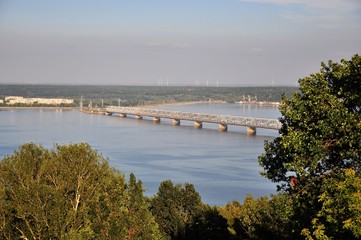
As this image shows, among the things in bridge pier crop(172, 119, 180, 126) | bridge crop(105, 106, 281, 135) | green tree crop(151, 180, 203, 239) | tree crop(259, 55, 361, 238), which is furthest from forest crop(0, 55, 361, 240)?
bridge pier crop(172, 119, 180, 126)

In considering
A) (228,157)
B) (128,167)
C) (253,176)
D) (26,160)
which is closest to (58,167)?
(26,160)

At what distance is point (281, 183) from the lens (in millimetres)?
6016

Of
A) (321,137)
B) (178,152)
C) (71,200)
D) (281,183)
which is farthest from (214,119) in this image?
(321,137)

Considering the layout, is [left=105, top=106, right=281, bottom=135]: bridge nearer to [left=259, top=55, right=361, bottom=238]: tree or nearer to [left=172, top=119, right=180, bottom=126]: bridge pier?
[left=172, top=119, right=180, bottom=126]: bridge pier

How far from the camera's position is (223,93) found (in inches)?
3930

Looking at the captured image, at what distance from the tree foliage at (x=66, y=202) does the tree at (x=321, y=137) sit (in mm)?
1319

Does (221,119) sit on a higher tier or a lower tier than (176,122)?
higher

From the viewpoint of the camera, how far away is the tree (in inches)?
201

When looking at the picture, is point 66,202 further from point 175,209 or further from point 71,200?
point 175,209

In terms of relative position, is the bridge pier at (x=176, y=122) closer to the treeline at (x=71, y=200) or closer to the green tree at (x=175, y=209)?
the green tree at (x=175, y=209)

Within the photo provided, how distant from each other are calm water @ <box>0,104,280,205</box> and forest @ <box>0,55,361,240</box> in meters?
9.19

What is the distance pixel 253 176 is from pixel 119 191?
14574mm

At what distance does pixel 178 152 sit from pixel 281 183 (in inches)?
841

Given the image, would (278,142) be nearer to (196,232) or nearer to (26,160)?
(26,160)
